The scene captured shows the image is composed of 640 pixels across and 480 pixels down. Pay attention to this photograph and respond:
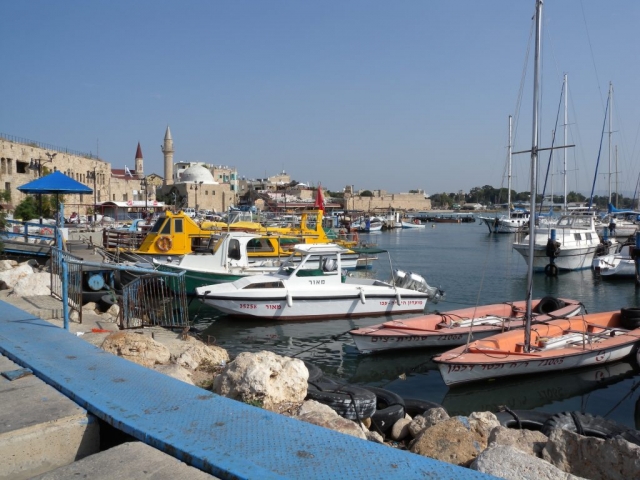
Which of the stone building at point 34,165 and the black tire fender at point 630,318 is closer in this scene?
the black tire fender at point 630,318

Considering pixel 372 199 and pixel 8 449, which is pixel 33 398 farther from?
pixel 372 199

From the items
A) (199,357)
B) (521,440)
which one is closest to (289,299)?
(199,357)

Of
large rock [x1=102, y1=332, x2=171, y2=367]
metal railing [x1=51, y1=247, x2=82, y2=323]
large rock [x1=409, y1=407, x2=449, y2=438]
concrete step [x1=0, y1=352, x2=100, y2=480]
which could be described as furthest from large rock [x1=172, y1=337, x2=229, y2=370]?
concrete step [x1=0, y1=352, x2=100, y2=480]

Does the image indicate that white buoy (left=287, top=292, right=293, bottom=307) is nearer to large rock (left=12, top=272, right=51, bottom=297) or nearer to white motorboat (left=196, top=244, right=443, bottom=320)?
white motorboat (left=196, top=244, right=443, bottom=320)

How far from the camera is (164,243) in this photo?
A: 21.8 meters

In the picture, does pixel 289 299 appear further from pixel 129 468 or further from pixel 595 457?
pixel 129 468

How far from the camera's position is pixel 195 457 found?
3.59 m

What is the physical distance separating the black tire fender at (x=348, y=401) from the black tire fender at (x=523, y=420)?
217 cm

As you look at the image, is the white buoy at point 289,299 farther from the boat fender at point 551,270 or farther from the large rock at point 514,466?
the boat fender at point 551,270

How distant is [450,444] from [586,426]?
3.48 meters

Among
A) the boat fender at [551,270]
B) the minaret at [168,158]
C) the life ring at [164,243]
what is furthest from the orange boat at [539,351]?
the minaret at [168,158]

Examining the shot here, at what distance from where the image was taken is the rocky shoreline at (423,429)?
4.98 metres

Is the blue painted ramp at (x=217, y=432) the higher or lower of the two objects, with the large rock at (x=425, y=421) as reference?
higher

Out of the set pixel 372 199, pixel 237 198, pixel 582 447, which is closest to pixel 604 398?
pixel 582 447
